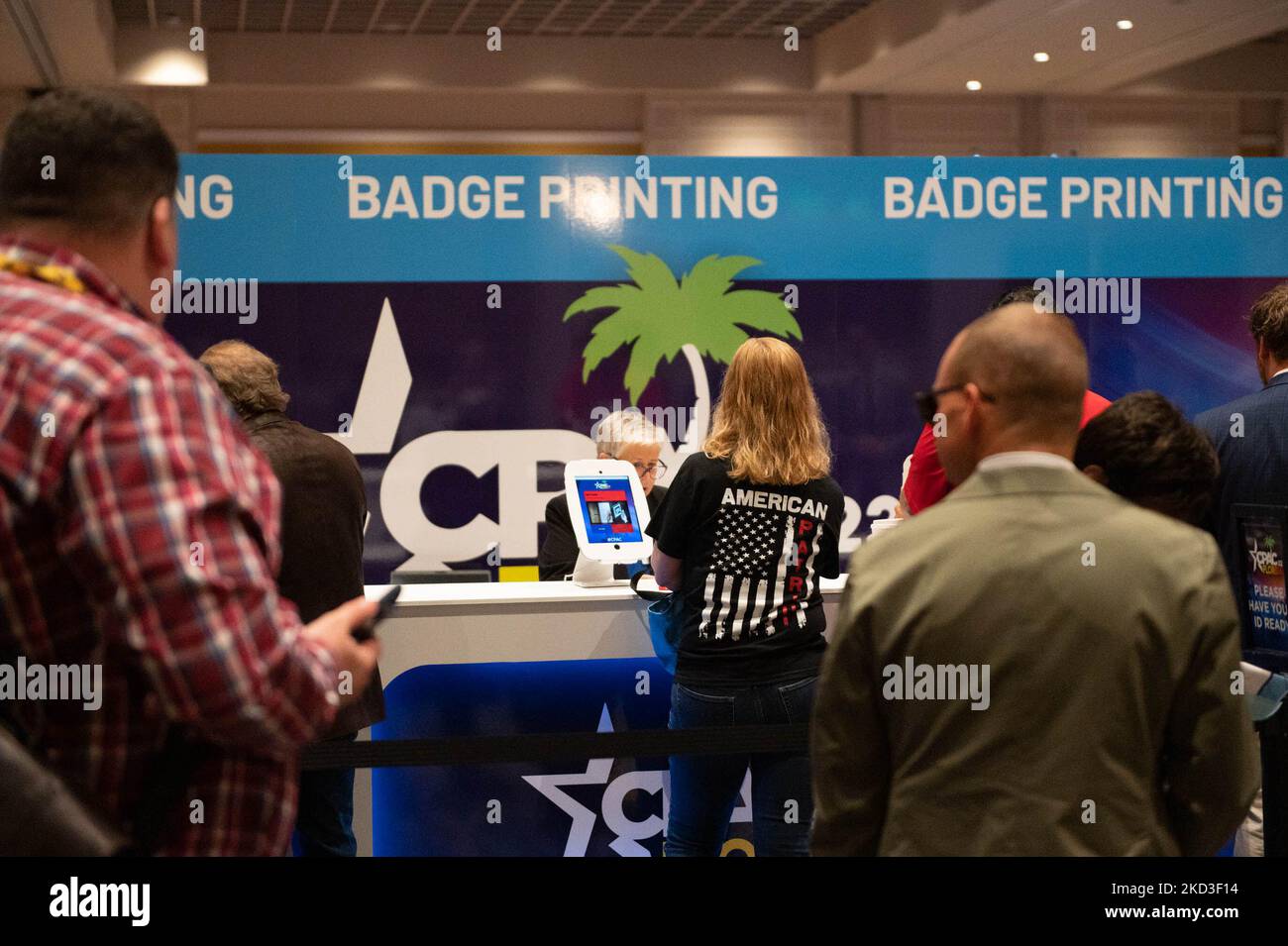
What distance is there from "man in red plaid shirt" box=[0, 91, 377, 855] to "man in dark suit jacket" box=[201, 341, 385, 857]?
5.54 feet

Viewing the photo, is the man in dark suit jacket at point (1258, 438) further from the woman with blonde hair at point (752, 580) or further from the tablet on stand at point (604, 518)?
the tablet on stand at point (604, 518)

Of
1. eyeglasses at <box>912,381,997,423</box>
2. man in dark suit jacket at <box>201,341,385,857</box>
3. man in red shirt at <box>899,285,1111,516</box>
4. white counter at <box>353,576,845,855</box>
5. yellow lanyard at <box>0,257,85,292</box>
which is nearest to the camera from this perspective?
yellow lanyard at <box>0,257,85,292</box>

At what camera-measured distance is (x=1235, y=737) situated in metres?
1.47

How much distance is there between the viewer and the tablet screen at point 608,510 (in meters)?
3.62

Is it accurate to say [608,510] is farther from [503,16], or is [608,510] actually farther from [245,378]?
[503,16]

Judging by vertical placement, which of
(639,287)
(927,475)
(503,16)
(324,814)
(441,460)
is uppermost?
(503,16)

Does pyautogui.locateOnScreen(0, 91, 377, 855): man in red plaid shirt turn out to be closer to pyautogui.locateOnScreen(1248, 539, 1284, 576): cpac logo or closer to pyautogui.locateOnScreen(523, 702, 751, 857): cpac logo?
pyautogui.locateOnScreen(1248, 539, 1284, 576): cpac logo

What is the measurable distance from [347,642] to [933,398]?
764 millimetres

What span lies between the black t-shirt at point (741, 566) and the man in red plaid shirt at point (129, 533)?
5.50 ft

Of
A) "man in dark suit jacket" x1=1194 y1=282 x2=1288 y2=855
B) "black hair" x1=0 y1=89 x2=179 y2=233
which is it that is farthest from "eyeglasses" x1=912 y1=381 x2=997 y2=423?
"man in dark suit jacket" x1=1194 y1=282 x2=1288 y2=855

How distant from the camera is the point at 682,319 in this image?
18.3 feet

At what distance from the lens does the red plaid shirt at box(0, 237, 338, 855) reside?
108cm

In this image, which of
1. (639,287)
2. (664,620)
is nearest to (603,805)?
(664,620)
